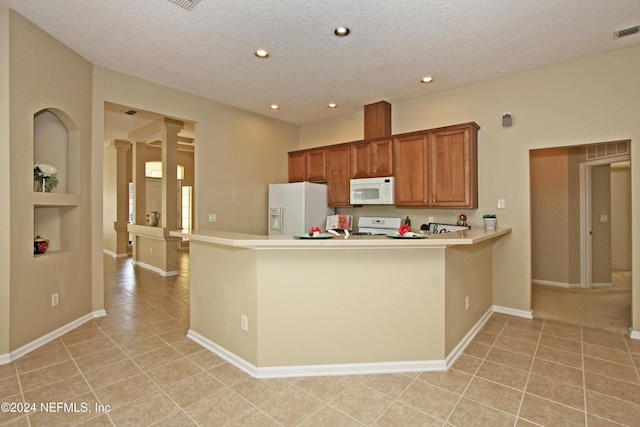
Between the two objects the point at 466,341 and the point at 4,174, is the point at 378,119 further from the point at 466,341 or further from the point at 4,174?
the point at 4,174

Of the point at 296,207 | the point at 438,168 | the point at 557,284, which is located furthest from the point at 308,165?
the point at 557,284

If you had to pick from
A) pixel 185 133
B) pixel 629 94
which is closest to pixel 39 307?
pixel 185 133

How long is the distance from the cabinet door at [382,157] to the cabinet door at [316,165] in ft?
3.04

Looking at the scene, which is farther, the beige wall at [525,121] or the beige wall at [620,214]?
the beige wall at [620,214]

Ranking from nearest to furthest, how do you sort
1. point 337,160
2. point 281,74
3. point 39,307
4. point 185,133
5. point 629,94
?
point 39,307
point 629,94
point 281,74
point 337,160
point 185,133

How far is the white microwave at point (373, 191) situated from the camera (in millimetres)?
4426

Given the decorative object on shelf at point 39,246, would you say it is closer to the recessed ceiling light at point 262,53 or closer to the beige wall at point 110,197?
the recessed ceiling light at point 262,53

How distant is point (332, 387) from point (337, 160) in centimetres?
356

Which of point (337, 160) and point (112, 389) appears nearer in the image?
point (112, 389)

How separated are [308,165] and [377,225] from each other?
1.61 meters

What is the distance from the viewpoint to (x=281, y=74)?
12.4ft

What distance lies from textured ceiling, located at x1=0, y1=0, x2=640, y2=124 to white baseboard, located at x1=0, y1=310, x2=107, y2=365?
9.17 ft

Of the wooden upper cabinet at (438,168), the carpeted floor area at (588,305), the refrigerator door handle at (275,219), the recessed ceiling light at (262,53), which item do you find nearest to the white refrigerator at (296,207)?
the refrigerator door handle at (275,219)

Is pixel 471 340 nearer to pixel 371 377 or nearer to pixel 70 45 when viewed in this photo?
pixel 371 377
